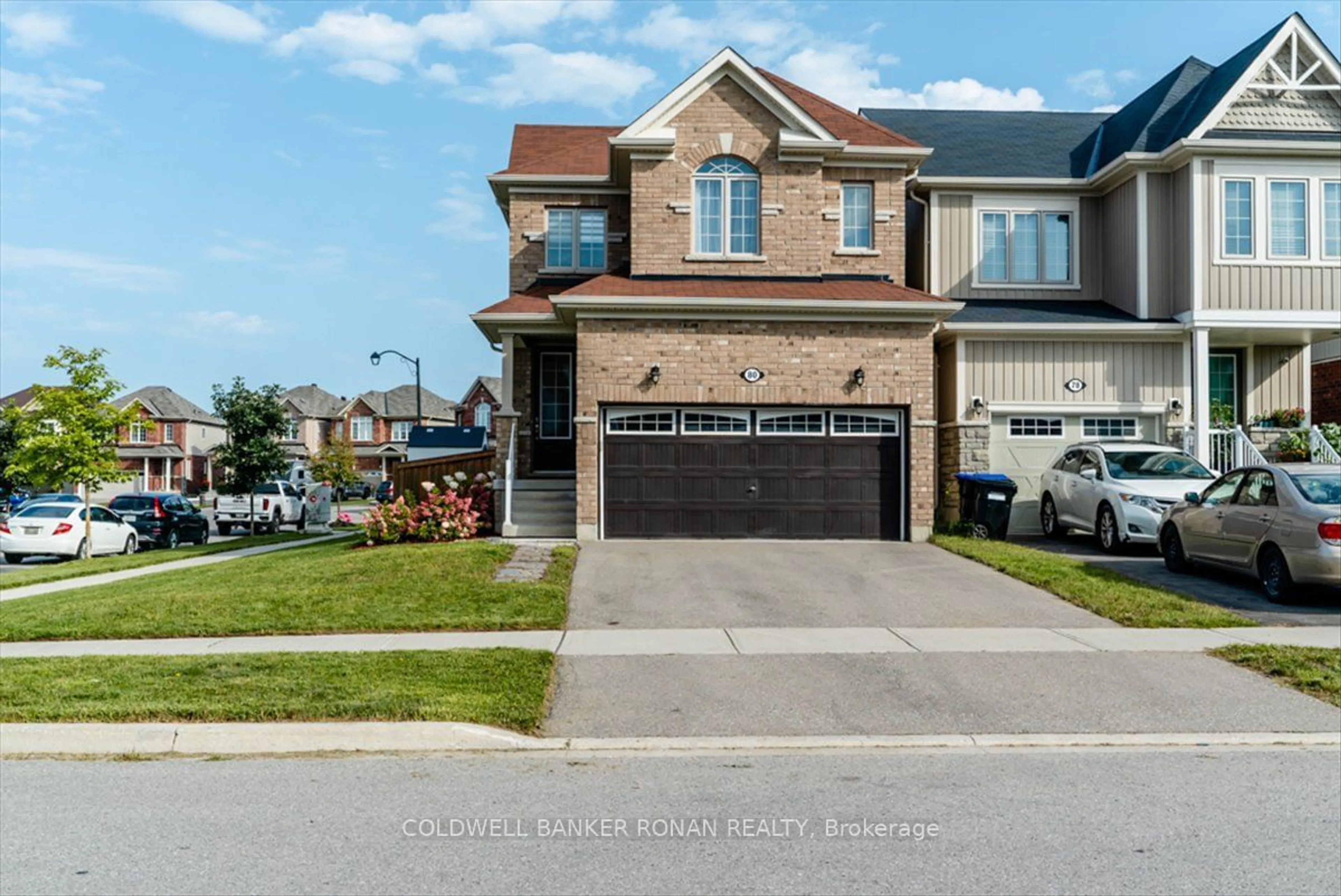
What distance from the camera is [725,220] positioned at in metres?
21.5

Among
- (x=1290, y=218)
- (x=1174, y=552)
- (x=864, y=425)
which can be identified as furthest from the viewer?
(x=1290, y=218)

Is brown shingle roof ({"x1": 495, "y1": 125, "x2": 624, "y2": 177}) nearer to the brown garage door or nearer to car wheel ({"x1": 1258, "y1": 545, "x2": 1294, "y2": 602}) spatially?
the brown garage door

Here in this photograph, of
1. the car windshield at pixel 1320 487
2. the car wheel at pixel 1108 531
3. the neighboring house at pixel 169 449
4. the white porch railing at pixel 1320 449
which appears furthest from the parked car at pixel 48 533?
the neighboring house at pixel 169 449

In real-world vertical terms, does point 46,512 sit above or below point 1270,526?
below

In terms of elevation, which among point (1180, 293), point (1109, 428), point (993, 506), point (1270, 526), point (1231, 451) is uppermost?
point (1180, 293)

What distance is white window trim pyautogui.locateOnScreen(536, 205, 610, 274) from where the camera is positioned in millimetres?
23984

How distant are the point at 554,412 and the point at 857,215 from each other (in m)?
7.45

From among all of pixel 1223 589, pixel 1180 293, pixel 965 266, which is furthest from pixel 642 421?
pixel 1180 293

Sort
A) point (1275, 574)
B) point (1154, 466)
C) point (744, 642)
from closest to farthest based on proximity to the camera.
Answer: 1. point (744, 642)
2. point (1275, 574)
3. point (1154, 466)

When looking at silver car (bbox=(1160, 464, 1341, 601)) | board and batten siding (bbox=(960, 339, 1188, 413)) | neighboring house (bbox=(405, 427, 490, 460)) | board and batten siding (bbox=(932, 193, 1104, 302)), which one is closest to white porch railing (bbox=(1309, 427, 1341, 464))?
board and batten siding (bbox=(960, 339, 1188, 413))

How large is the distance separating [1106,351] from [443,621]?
592 inches

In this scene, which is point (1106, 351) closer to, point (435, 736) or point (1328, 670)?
point (1328, 670)

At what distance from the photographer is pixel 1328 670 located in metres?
9.33

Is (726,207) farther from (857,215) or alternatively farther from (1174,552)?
(1174,552)
